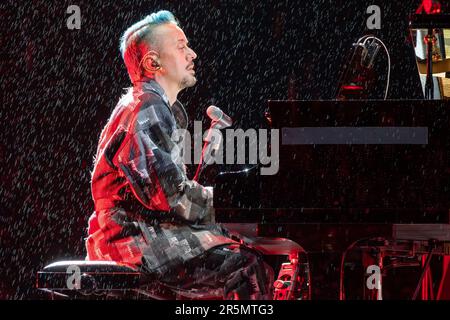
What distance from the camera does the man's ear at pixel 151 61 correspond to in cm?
325

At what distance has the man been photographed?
2742 millimetres

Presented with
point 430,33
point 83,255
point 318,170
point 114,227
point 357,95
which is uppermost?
point 430,33

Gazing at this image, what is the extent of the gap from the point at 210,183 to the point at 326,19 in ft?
3.46

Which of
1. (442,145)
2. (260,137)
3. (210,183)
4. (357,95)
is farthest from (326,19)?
(442,145)

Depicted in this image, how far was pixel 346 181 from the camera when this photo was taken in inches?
88.0

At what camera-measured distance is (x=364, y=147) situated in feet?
7.38

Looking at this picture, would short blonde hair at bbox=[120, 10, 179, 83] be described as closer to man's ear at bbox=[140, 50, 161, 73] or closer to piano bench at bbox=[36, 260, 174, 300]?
man's ear at bbox=[140, 50, 161, 73]

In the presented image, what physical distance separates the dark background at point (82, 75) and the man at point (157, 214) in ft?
3.76

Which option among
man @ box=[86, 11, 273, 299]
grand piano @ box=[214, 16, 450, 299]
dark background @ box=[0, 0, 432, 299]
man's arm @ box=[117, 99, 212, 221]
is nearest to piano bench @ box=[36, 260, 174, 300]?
man @ box=[86, 11, 273, 299]

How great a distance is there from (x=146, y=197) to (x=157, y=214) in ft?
0.37

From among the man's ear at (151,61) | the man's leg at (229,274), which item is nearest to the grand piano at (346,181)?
the man's leg at (229,274)

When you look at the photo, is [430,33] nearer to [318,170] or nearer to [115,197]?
[318,170]

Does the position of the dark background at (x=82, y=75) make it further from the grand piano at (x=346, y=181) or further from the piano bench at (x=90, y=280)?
the grand piano at (x=346, y=181)

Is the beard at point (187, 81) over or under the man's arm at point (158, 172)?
over
